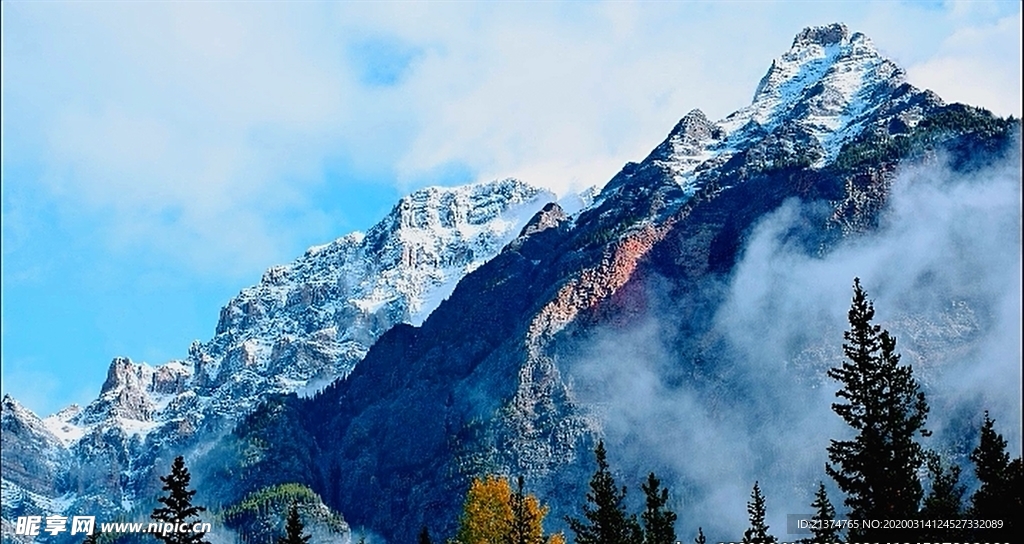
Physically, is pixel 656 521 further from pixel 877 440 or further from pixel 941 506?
pixel 877 440

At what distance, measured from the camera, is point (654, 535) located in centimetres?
8750

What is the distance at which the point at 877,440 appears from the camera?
56.2m

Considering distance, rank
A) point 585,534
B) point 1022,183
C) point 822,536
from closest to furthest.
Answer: point 1022,183 → point 822,536 → point 585,534

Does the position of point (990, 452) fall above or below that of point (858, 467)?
above

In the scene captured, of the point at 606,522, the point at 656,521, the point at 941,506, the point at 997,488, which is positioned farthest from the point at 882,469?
the point at 656,521

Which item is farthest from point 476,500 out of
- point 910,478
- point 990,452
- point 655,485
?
point 910,478

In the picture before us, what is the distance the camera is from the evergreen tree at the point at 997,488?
205ft

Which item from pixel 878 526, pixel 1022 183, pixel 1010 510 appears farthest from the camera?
pixel 1010 510

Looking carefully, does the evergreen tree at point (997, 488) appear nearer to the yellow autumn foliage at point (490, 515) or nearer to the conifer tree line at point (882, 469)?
the conifer tree line at point (882, 469)

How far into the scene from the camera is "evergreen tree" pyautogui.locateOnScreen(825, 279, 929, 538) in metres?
55.8

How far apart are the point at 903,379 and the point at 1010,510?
421 inches

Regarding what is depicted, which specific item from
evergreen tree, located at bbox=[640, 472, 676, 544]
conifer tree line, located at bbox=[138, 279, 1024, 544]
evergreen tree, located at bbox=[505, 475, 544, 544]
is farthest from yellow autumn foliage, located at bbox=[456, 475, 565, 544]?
conifer tree line, located at bbox=[138, 279, 1024, 544]

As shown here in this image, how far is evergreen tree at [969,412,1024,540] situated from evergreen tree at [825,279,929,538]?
7.17m

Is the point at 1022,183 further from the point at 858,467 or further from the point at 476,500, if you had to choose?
the point at 476,500
